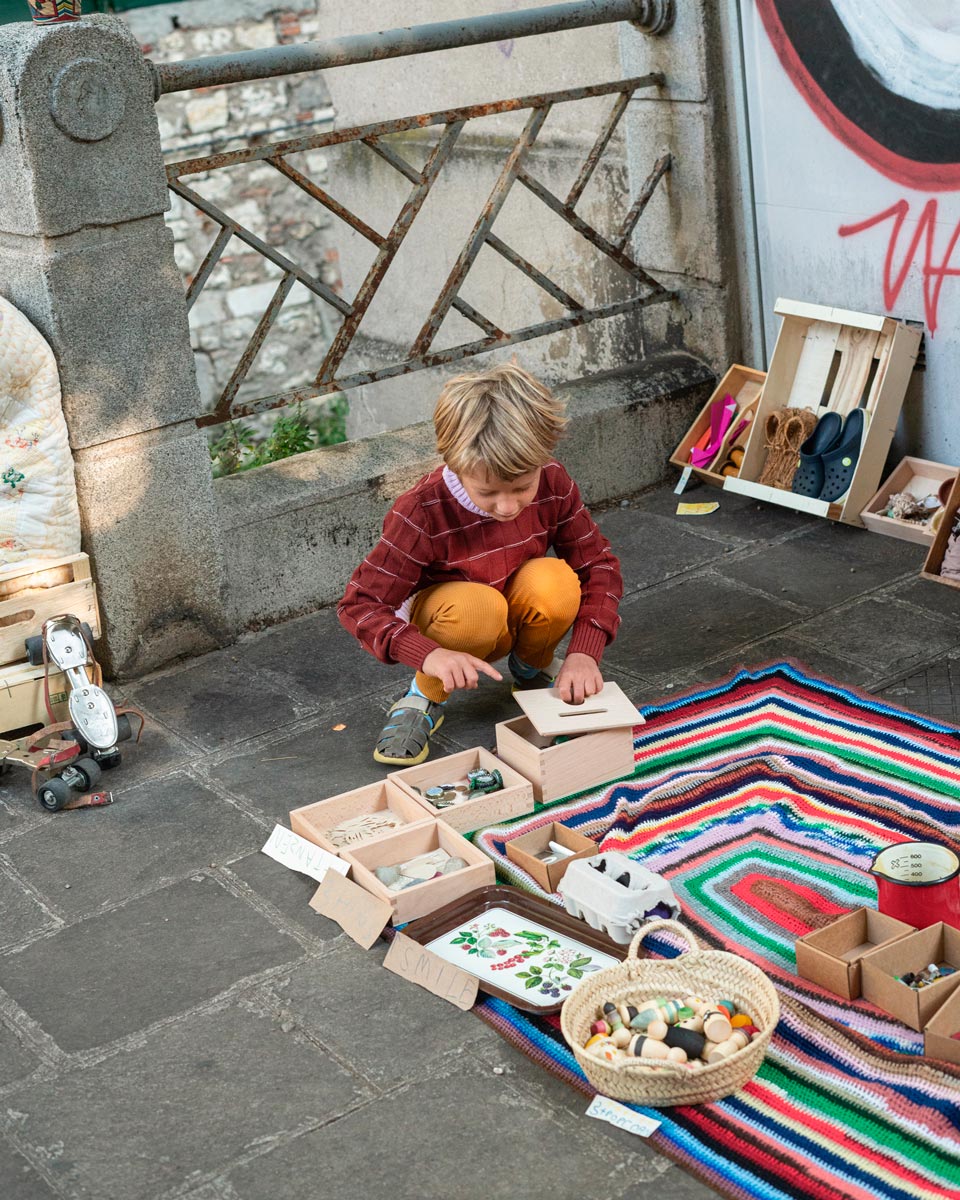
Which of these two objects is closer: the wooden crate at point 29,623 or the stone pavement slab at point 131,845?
the stone pavement slab at point 131,845

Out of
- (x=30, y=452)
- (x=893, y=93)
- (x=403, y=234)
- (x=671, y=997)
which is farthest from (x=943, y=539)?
(x=30, y=452)

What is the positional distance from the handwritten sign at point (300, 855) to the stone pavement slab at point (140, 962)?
163mm

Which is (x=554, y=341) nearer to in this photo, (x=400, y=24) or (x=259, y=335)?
(x=400, y=24)

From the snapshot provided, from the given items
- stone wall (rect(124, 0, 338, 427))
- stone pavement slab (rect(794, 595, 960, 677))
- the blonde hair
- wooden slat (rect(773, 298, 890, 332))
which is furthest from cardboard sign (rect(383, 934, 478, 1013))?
stone wall (rect(124, 0, 338, 427))

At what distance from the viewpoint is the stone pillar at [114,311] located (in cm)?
411

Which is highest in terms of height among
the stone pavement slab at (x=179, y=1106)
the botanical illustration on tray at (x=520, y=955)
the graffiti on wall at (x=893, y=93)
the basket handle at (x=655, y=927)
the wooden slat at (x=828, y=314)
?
the graffiti on wall at (x=893, y=93)

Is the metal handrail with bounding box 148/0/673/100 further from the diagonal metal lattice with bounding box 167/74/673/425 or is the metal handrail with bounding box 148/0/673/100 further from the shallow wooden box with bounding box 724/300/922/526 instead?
the shallow wooden box with bounding box 724/300/922/526

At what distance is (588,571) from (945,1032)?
1.79 m

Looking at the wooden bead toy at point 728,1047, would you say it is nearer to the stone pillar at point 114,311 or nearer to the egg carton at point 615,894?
the egg carton at point 615,894

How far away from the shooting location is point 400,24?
7.65 m

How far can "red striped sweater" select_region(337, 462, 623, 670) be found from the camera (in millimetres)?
3877

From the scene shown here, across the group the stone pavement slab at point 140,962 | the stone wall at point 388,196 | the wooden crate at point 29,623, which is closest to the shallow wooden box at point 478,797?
the stone pavement slab at point 140,962

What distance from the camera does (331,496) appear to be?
4.98 meters

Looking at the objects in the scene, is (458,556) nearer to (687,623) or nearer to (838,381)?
(687,623)
